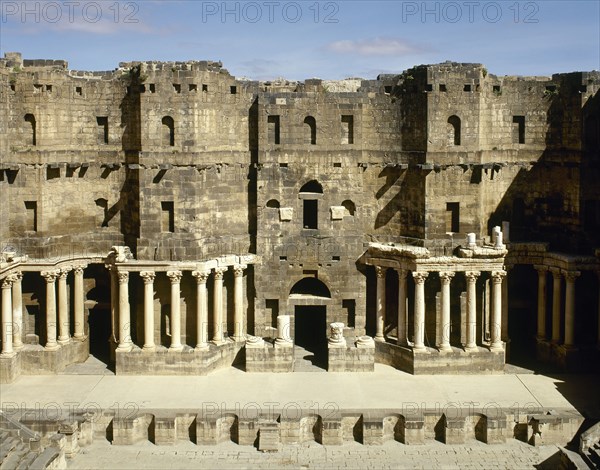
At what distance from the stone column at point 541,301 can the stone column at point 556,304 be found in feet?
1.50

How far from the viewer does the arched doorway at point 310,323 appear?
40.4 meters

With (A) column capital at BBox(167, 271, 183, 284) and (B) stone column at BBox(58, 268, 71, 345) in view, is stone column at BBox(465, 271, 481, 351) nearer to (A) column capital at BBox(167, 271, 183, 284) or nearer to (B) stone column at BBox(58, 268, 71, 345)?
(A) column capital at BBox(167, 271, 183, 284)

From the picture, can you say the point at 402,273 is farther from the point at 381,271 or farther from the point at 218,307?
the point at 218,307

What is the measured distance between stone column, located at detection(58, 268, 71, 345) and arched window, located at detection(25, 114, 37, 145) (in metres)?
6.07

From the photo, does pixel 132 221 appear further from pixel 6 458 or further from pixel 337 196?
pixel 6 458

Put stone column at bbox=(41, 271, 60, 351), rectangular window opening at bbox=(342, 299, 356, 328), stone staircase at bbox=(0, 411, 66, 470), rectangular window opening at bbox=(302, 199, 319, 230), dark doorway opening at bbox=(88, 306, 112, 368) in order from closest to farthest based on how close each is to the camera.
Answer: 1. stone staircase at bbox=(0, 411, 66, 470)
2. stone column at bbox=(41, 271, 60, 351)
3. rectangular window opening at bbox=(342, 299, 356, 328)
4. rectangular window opening at bbox=(302, 199, 319, 230)
5. dark doorway opening at bbox=(88, 306, 112, 368)

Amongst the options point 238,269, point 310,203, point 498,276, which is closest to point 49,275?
point 238,269

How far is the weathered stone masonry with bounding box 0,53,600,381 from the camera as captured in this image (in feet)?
126

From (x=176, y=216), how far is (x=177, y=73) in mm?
6334

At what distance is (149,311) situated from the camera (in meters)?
38.3

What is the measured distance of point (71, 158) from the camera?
4022cm

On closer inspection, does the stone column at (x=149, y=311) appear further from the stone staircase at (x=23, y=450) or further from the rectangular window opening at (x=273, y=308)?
the stone staircase at (x=23, y=450)

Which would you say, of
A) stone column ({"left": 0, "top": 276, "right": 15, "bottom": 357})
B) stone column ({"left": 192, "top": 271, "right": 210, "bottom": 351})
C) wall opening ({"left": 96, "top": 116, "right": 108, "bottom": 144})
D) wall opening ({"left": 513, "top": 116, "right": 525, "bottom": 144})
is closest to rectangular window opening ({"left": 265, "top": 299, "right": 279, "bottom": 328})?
stone column ({"left": 192, "top": 271, "right": 210, "bottom": 351})

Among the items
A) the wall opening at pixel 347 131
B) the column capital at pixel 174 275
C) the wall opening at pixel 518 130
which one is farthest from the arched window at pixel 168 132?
the wall opening at pixel 518 130
